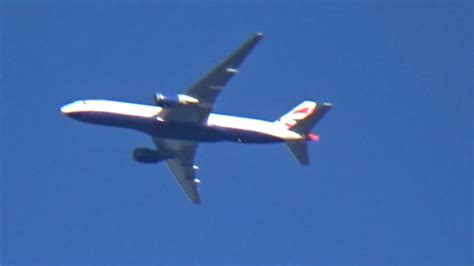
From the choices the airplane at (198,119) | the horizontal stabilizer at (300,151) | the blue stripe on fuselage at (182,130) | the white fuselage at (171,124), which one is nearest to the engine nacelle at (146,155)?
the airplane at (198,119)

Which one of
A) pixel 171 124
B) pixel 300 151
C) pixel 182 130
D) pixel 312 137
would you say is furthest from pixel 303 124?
pixel 171 124

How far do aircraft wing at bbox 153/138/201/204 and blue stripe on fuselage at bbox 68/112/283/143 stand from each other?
5.57 m

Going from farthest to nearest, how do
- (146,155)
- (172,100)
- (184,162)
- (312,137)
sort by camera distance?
(184,162) < (146,155) < (312,137) < (172,100)

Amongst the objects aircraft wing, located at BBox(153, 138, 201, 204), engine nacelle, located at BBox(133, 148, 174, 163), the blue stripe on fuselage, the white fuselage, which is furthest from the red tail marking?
engine nacelle, located at BBox(133, 148, 174, 163)

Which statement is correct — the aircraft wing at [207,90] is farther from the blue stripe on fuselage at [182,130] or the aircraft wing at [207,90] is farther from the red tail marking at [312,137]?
the red tail marking at [312,137]

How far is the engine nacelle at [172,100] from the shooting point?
293 feet

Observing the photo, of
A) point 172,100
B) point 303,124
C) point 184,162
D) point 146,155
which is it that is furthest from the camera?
point 184,162

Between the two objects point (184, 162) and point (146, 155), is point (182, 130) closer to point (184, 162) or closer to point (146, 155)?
point (146, 155)

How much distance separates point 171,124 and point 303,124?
7786 millimetres

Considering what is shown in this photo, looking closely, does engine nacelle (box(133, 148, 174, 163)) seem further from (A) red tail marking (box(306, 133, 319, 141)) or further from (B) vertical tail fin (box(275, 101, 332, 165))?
(A) red tail marking (box(306, 133, 319, 141))

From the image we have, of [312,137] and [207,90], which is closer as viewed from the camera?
[207,90]

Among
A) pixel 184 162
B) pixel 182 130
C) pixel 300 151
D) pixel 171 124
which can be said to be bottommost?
pixel 184 162

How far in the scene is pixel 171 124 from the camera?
3565 inches

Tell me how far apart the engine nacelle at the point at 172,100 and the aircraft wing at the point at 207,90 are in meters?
0.34
